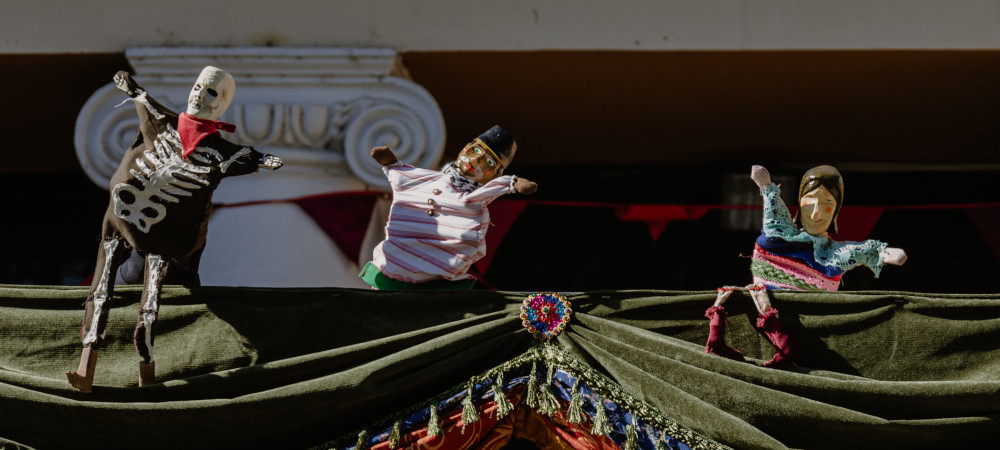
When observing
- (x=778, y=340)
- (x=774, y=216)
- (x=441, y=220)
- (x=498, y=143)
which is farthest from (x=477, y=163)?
(x=778, y=340)

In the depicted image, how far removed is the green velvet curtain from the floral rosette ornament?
4 centimetres

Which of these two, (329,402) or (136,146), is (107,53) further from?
(329,402)

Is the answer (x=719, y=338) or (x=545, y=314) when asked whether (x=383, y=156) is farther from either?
(x=719, y=338)

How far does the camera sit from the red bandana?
4.88 m

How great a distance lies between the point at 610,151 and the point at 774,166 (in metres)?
0.90

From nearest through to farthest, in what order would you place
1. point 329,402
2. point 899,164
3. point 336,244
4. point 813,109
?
point 329,402 < point 336,244 < point 813,109 < point 899,164

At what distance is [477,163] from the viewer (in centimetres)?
528

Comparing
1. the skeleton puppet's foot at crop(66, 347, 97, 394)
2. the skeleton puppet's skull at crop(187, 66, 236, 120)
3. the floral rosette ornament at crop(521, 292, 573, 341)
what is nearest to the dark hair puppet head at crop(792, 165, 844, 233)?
the floral rosette ornament at crop(521, 292, 573, 341)

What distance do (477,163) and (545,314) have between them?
2.51ft

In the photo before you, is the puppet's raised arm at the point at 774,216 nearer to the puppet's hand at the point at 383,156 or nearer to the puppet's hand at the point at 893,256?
the puppet's hand at the point at 893,256

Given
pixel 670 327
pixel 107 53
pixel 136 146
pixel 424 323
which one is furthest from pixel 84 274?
pixel 670 327

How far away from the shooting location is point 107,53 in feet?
20.1

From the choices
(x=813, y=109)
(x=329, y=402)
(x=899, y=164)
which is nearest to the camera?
(x=329, y=402)

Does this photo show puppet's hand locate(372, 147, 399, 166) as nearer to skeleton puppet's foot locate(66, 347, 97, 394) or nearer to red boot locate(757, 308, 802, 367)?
skeleton puppet's foot locate(66, 347, 97, 394)
